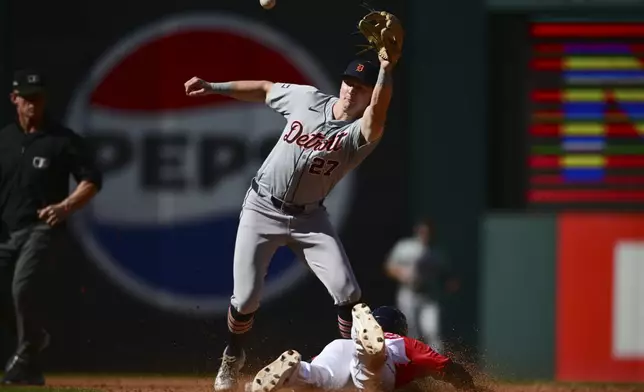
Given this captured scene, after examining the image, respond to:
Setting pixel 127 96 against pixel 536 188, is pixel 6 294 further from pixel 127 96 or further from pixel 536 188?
pixel 536 188

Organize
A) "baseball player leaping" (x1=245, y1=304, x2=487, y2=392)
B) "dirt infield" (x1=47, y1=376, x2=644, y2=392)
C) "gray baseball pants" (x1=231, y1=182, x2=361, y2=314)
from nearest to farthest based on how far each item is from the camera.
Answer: "baseball player leaping" (x1=245, y1=304, x2=487, y2=392) < "gray baseball pants" (x1=231, y1=182, x2=361, y2=314) < "dirt infield" (x1=47, y1=376, x2=644, y2=392)

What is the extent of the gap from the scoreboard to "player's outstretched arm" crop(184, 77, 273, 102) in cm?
520

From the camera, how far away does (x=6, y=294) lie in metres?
9.32

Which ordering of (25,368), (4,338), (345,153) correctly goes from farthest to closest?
(4,338) → (25,368) → (345,153)

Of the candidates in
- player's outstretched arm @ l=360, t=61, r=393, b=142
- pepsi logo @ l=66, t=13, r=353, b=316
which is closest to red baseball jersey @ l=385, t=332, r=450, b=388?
player's outstretched arm @ l=360, t=61, r=393, b=142

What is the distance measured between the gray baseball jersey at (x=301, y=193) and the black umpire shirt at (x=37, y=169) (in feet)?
7.46

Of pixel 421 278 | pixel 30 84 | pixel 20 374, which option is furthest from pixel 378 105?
pixel 421 278

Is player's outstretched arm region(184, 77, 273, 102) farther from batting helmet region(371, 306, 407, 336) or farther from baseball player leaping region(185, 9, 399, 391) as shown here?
batting helmet region(371, 306, 407, 336)

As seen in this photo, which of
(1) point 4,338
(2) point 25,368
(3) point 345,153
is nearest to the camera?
(3) point 345,153

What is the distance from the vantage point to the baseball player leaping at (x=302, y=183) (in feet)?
23.8

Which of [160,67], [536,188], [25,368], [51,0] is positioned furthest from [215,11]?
[25,368]

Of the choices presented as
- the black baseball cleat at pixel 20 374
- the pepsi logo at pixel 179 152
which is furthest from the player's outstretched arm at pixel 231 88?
the pepsi logo at pixel 179 152

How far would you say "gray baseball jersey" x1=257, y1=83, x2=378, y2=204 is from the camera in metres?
7.23

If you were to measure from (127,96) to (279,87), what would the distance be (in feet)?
16.7
